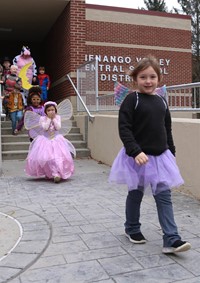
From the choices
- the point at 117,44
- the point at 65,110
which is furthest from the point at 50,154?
the point at 117,44

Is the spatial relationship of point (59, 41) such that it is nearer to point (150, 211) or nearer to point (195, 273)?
point (150, 211)

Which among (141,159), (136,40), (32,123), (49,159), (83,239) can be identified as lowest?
(83,239)

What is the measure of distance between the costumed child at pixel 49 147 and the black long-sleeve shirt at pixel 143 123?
3.23m

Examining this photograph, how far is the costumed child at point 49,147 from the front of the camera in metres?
6.43

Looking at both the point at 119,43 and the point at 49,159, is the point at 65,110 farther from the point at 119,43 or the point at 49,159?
the point at 119,43

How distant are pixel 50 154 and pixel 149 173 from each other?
11.0ft

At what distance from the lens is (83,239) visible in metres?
3.71

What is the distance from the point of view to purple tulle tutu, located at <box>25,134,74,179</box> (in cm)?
642

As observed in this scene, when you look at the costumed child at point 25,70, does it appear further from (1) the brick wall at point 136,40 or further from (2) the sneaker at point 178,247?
(2) the sneaker at point 178,247

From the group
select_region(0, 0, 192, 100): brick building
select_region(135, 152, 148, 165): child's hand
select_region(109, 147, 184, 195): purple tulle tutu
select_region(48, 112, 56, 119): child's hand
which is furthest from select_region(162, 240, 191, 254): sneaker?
select_region(0, 0, 192, 100): brick building

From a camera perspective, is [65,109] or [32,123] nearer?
[32,123]

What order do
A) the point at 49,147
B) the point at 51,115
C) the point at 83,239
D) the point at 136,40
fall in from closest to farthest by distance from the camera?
the point at 83,239 → the point at 49,147 → the point at 51,115 → the point at 136,40

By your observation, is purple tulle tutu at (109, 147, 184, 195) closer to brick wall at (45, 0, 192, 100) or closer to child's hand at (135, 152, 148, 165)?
child's hand at (135, 152, 148, 165)

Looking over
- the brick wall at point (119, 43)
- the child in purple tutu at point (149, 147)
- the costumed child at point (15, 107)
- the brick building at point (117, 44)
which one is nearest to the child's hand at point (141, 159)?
the child in purple tutu at point (149, 147)
